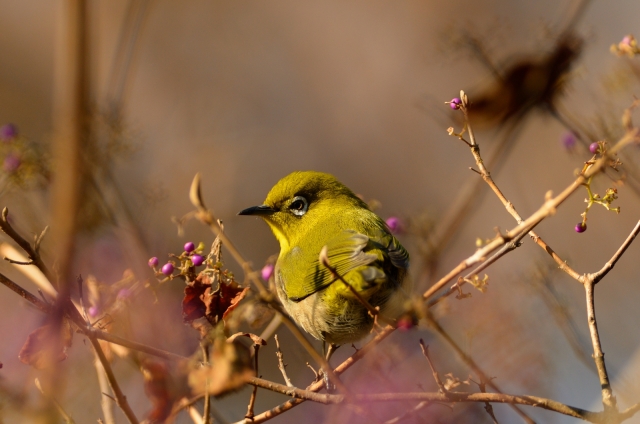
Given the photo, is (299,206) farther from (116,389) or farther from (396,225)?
(116,389)

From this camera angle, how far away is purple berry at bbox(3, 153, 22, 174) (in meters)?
1.95

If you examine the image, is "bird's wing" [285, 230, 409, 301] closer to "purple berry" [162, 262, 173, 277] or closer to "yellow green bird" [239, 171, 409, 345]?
"yellow green bird" [239, 171, 409, 345]

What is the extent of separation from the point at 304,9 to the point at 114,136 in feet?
21.7

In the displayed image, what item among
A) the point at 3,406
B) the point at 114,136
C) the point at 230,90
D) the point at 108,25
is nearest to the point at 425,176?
the point at 230,90

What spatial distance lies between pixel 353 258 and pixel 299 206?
3.21 feet

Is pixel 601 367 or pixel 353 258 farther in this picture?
pixel 353 258

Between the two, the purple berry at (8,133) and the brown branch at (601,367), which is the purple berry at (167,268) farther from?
the brown branch at (601,367)

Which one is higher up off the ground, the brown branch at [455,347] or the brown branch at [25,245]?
the brown branch at [25,245]

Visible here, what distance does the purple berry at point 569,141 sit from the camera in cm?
254

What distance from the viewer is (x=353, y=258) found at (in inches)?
108

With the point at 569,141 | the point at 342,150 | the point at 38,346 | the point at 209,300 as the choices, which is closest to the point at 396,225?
the point at 569,141

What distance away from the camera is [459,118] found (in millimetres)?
3172

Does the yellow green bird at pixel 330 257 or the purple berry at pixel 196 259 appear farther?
the yellow green bird at pixel 330 257

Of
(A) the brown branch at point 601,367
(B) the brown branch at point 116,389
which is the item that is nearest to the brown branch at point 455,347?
(A) the brown branch at point 601,367
